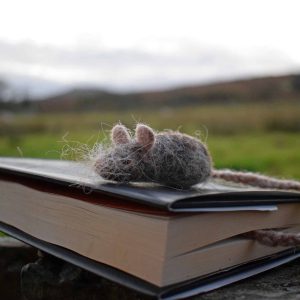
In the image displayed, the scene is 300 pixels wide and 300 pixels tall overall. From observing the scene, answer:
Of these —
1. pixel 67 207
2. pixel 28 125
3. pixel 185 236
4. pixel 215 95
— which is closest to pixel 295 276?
pixel 185 236

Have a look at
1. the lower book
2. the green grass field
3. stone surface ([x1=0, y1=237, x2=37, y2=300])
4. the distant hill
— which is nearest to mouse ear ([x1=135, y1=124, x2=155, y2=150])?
the lower book

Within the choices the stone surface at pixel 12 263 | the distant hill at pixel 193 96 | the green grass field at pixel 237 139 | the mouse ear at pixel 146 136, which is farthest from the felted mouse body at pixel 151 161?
the distant hill at pixel 193 96

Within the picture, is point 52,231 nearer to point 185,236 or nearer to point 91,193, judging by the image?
point 91,193

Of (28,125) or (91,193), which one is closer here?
(91,193)

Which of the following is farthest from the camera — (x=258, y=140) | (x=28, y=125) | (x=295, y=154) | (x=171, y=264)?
(x=28, y=125)

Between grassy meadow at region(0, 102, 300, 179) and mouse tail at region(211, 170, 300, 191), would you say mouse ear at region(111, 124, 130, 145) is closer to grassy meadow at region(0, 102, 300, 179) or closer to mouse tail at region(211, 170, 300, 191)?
mouse tail at region(211, 170, 300, 191)
